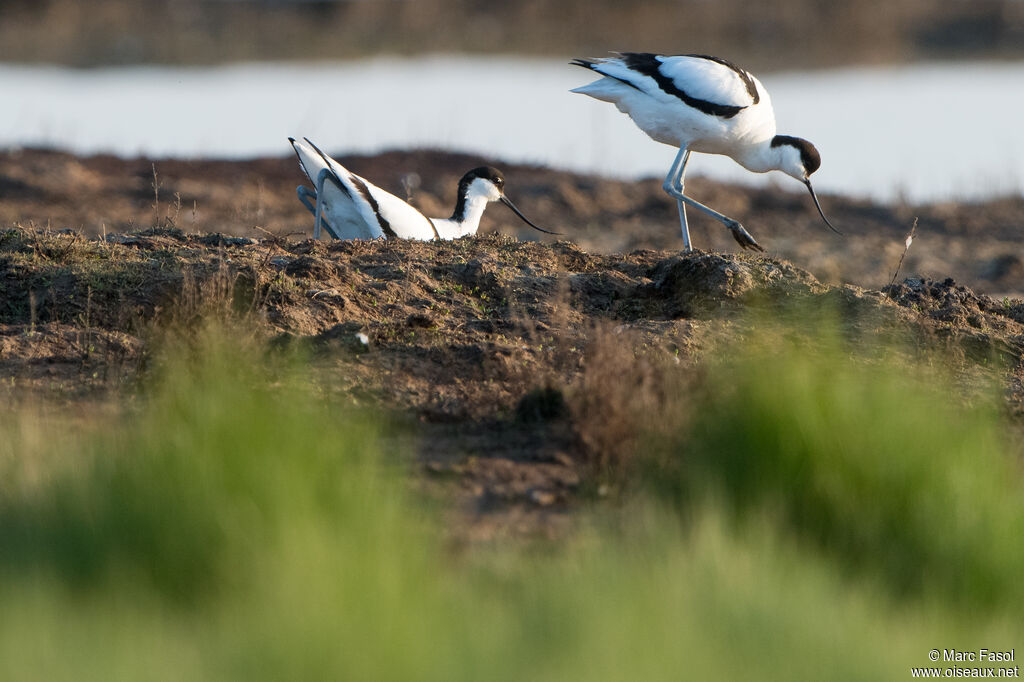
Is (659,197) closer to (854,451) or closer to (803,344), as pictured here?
(803,344)

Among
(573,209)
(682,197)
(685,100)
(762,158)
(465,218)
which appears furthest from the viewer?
(573,209)

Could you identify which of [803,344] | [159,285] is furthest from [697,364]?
[159,285]

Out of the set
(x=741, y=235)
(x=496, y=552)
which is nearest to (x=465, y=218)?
(x=741, y=235)

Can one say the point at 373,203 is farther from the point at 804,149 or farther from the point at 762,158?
the point at 804,149

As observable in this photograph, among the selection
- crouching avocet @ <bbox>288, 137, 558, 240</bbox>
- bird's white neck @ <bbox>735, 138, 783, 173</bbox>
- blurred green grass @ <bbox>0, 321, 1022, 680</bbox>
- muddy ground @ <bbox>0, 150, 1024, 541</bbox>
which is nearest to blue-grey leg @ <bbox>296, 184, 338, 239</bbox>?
crouching avocet @ <bbox>288, 137, 558, 240</bbox>

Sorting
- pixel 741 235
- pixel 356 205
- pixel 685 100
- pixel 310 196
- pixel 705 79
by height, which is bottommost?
pixel 741 235

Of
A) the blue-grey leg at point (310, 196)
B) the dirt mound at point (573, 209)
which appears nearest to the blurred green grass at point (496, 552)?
the blue-grey leg at point (310, 196)

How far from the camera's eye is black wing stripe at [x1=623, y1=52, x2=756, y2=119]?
8.06 m

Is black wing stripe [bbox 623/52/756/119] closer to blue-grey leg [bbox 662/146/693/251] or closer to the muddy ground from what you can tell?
blue-grey leg [bbox 662/146/693/251]

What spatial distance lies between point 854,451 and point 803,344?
1.40 meters

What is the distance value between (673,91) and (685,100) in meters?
0.10

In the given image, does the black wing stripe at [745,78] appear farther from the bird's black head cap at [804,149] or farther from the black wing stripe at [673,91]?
the bird's black head cap at [804,149]

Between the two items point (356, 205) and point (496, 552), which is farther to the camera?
point (356, 205)

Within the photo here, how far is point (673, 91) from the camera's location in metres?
8.06
